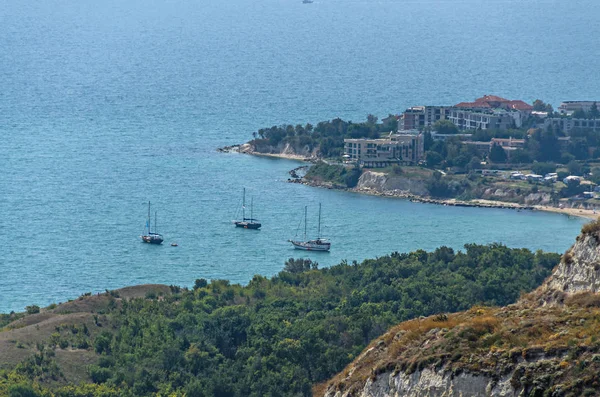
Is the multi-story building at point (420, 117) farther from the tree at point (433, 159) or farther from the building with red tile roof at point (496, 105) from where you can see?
the tree at point (433, 159)

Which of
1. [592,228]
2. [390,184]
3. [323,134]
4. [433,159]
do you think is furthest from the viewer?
[323,134]

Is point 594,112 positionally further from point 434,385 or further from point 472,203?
point 434,385

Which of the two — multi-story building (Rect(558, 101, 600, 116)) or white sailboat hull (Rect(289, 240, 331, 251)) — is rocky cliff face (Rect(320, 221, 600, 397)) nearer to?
white sailboat hull (Rect(289, 240, 331, 251))

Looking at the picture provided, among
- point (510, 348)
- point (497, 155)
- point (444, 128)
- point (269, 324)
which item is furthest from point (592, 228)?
point (444, 128)

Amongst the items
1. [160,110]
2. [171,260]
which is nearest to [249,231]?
[171,260]

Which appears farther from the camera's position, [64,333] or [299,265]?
[299,265]

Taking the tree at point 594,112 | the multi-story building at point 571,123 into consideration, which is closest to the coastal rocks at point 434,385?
the multi-story building at point 571,123
